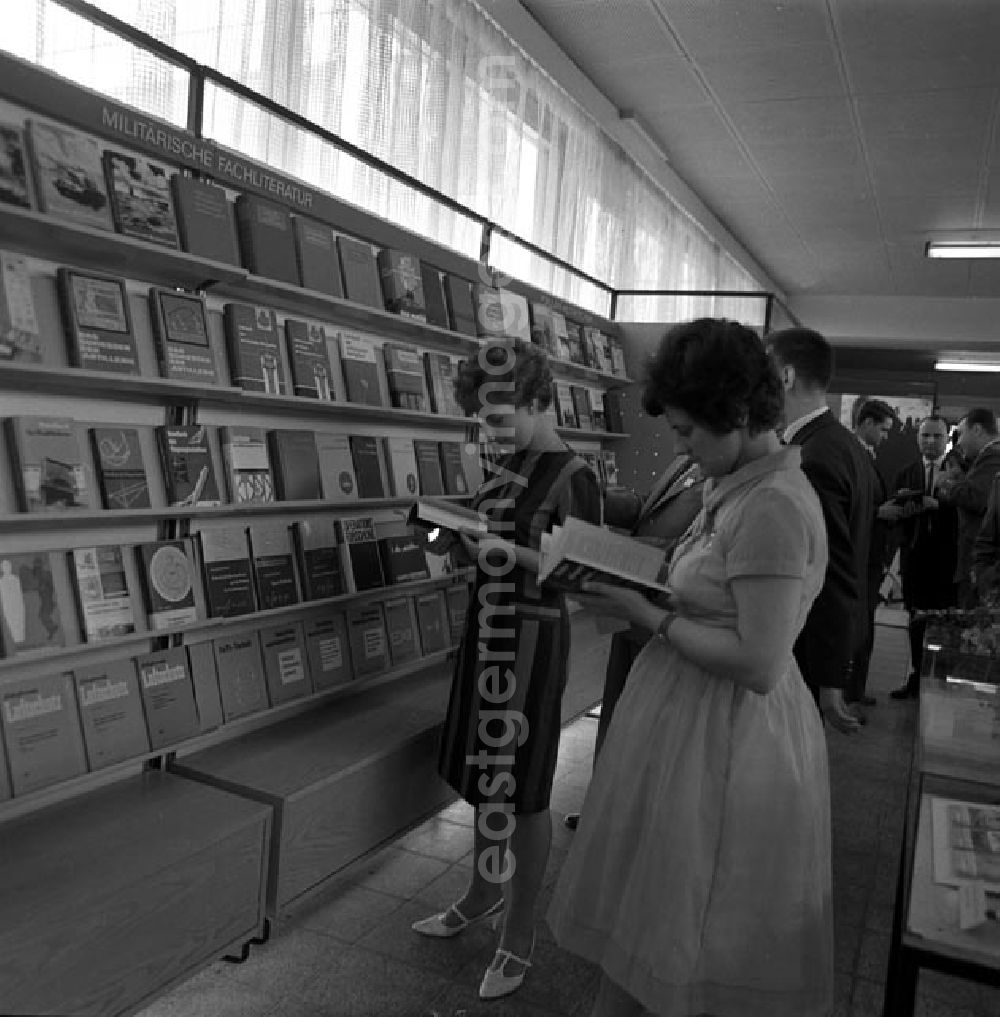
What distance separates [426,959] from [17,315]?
6.12ft

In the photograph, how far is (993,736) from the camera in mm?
2033

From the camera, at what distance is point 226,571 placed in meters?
2.54

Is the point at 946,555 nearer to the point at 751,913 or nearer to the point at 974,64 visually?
the point at 974,64

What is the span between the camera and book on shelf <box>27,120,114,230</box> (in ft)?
6.63

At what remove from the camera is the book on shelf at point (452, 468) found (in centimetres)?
353

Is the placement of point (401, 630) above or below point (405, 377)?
below

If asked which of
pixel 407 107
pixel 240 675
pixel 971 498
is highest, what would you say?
pixel 407 107

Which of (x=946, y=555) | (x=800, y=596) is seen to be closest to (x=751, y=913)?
(x=800, y=596)

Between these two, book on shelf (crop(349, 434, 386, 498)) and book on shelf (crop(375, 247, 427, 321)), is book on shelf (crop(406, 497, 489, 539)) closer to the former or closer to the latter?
book on shelf (crop(349, 434, 386, 498))

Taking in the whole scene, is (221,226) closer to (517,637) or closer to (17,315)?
(17,315)

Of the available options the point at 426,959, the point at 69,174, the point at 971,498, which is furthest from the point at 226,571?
the point at 971,498

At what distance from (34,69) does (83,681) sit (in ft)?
4.52

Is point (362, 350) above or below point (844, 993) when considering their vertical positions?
above

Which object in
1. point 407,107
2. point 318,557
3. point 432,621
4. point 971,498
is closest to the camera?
point 318,557
